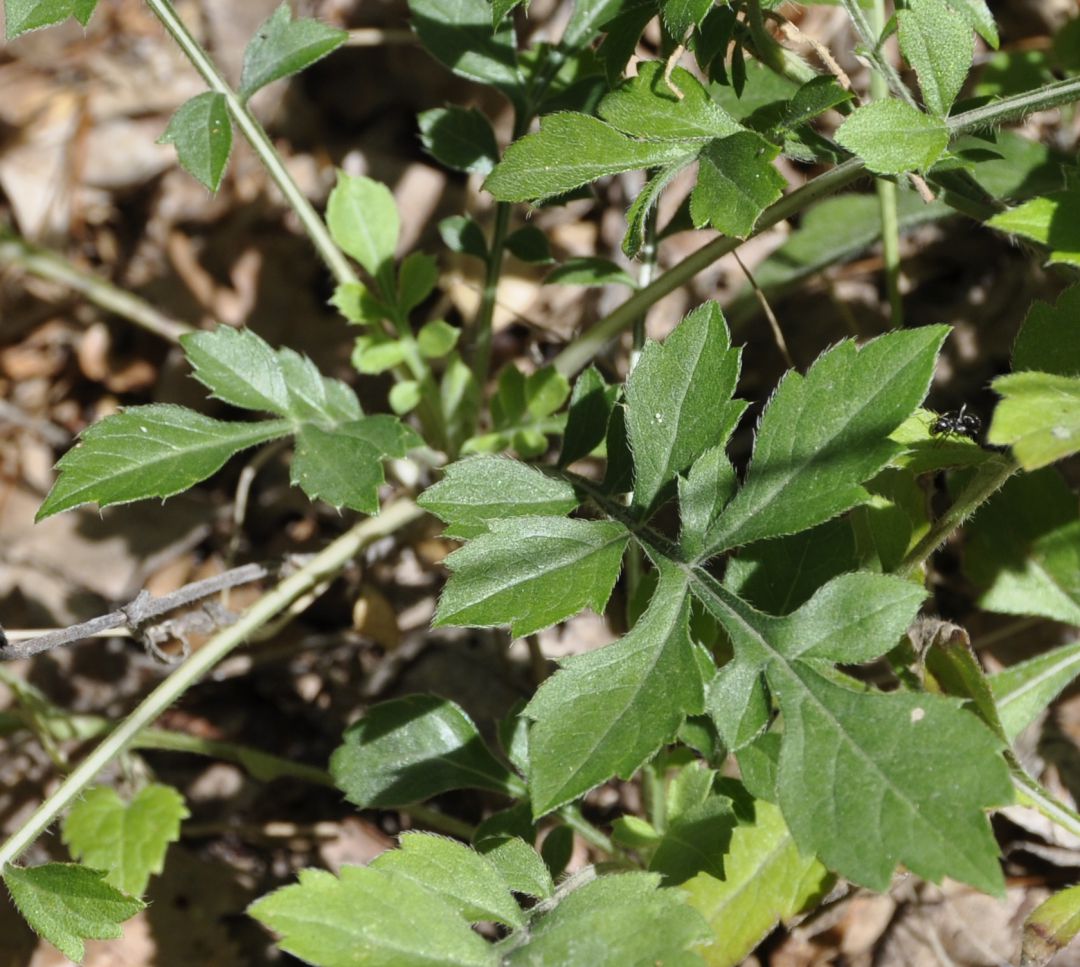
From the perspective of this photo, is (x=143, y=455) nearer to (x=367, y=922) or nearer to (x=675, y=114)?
(x=367, y=922)

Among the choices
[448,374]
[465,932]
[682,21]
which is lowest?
[465,932]

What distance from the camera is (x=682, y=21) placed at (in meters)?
1.51

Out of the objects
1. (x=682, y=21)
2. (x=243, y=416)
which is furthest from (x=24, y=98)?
(x=682, y=21)

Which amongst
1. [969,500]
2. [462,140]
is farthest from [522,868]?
[462,140]

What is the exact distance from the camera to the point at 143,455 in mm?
1892

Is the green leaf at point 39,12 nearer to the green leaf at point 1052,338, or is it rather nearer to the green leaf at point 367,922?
the green leaf at point 367,922

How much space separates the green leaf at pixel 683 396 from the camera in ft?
5.21

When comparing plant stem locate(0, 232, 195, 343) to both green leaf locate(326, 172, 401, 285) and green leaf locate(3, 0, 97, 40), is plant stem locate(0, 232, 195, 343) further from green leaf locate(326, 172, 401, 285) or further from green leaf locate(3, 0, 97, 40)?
green leaf locate(3, 0, 97, 40)

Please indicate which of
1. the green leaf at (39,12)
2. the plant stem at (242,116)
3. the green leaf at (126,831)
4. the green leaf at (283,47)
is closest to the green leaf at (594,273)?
the plant stem at (242,116)

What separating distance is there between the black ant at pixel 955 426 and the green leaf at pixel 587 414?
1.71ft

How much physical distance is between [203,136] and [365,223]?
429mm

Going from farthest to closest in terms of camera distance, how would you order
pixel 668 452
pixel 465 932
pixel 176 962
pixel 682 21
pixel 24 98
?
1. pixel 24 98
2. pixel 176 962
3. pixel 668 452
4. pixel 682 21
5. pixel 465 932

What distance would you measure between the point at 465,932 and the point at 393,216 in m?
1.52

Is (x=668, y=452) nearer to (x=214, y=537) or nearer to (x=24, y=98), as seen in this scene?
(x=214, y=537)
